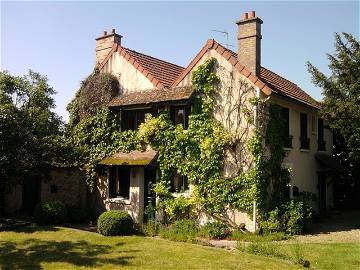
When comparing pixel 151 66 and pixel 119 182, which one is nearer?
pixel 119 182

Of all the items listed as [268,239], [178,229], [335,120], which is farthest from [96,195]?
[335,120]

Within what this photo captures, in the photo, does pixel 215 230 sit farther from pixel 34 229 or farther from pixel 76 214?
pixel 34 229

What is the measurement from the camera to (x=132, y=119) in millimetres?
21703

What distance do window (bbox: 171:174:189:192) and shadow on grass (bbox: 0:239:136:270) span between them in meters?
4.81

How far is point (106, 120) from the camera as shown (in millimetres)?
21844

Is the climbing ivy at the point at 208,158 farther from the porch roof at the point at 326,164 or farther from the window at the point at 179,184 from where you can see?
the porch roof at the point at 326,164

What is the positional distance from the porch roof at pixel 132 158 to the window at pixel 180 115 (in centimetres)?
187

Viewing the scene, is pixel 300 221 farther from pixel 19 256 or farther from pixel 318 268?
pixel 19 256

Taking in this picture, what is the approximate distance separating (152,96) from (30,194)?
9205 mm

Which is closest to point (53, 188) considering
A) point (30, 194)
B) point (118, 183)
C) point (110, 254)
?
point (30, 194)

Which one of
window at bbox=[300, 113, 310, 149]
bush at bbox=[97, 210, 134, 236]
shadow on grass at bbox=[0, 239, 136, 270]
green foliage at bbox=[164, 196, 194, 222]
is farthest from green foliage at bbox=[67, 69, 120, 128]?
window at bbox=[300, 113, 310, 149]

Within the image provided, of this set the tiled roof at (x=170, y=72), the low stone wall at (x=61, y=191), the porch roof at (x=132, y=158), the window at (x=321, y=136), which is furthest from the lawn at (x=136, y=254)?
the window at (x=321, y=136)

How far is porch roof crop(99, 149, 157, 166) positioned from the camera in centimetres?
1947

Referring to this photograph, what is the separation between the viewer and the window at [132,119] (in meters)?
21.4
